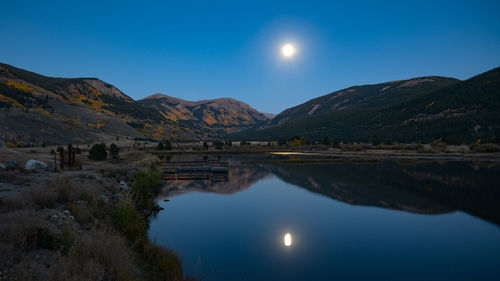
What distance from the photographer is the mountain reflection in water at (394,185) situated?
22703 millimetres

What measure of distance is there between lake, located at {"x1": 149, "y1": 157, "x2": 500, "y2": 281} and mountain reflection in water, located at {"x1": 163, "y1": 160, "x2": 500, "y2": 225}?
0.11 meters

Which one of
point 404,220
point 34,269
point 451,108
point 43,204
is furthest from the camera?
point 451,108

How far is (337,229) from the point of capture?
56.5ft

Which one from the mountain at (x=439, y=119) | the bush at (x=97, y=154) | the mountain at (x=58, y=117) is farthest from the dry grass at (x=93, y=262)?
the mountain at (x=439, y=119)

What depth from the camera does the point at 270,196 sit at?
27312 millimetres

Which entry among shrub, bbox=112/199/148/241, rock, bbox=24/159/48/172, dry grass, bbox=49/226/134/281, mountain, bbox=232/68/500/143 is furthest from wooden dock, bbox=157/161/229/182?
mountain, bbox=232/68/500/143

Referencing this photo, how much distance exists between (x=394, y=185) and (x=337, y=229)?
55.8 feet

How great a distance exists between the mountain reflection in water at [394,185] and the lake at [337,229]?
4.3 inches

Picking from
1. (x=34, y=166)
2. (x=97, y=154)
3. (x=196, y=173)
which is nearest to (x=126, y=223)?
(x=34, y=166)

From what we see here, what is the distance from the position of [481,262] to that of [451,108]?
12662 cm

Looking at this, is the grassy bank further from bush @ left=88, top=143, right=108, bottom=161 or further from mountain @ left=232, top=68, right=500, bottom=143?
mountain @ left=232, top=68, right=500, bottom=143

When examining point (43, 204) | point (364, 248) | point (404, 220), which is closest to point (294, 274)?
point (364, 248)

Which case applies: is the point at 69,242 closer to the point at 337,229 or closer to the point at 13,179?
the point at 13,179

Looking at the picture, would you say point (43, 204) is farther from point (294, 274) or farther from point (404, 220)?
point (404, 220)
